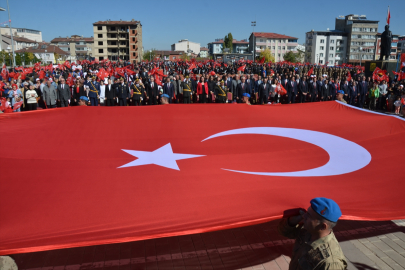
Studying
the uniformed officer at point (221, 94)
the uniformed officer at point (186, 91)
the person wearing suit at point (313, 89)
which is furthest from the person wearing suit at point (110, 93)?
the person wearing suit at point (313, 89)

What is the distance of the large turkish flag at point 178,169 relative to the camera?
3.28 metres

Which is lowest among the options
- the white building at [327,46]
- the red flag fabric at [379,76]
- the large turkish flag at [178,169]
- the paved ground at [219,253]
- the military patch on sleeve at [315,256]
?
the paved ground at [219,253]

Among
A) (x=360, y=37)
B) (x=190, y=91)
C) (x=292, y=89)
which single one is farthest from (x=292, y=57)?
(x=190, y=91)

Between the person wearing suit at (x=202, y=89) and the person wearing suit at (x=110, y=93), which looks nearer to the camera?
the person wearing suit at (x=110, y=93)

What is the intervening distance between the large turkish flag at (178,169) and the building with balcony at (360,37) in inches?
4234

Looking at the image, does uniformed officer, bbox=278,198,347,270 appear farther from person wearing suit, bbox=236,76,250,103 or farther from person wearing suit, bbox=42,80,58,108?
person wearing suit, bbox=236,76,250,103

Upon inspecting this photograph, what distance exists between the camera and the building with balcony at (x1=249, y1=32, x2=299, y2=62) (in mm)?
116812

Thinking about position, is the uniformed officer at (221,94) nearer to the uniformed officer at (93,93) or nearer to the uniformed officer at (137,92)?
the uniformed officer at (137,92)

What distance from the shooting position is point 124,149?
503 centimetres

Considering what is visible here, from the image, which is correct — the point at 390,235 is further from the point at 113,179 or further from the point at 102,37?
the point at 102,37

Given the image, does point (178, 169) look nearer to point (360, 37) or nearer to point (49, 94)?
point (49, 94)

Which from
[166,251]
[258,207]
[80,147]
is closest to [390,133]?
[258,207]

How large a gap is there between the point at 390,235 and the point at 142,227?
447cm

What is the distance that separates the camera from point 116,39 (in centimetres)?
9719
